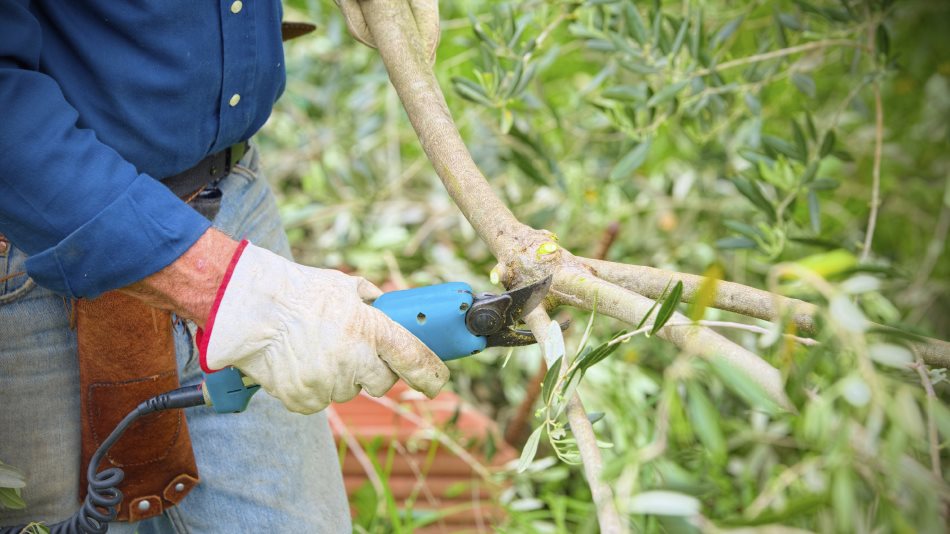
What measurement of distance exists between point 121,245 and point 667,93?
1.19m

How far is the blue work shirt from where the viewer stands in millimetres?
1022

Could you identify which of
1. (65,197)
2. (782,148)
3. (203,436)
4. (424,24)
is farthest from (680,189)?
(65,197)

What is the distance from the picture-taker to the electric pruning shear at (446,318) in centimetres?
115

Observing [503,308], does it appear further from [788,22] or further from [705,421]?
[788,22]

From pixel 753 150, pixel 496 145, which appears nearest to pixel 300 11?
pixel 496 145

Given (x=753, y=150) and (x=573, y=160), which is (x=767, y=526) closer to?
(x=753, y=150)

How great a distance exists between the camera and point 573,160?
2.73 metres

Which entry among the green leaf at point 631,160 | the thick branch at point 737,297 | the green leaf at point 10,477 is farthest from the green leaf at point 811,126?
the green leaf at point 10,477

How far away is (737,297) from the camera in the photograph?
44.8 inches

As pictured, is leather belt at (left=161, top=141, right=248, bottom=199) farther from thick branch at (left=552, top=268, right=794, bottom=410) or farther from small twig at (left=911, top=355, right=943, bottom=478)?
small twig at (left=911, top=355, right=943, bottom=478)

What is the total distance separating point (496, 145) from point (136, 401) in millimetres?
A: 1632

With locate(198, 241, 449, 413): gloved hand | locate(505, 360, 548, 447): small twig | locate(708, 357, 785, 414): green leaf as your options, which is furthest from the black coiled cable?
locate(505, 360, 548, 447): small twig

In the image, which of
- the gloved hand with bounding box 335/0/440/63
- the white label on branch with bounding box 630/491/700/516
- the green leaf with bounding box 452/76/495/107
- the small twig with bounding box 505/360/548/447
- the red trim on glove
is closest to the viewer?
the white label on branch with bounding box 630/491/700/516

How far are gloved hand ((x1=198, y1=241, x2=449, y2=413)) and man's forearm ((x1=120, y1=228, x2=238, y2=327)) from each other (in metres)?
0.03
